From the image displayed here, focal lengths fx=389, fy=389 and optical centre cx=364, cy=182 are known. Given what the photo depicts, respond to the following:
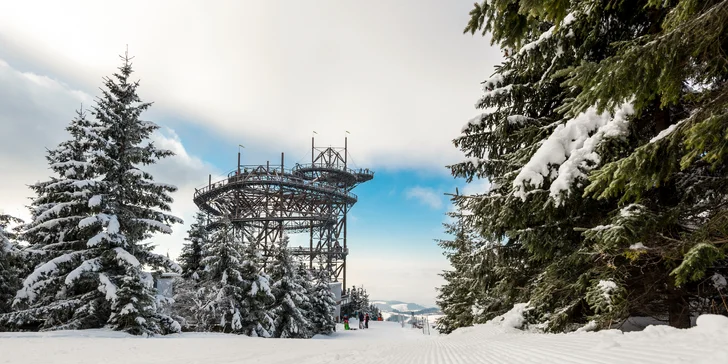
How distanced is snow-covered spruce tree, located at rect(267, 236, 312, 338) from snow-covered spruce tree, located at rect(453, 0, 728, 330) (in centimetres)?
1531

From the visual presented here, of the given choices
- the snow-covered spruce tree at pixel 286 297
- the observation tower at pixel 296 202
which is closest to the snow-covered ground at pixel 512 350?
the snow-covered spruce tree at pixel 286 297

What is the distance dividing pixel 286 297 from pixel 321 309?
590 centimetres

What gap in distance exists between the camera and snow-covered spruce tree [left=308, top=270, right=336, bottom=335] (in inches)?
1018

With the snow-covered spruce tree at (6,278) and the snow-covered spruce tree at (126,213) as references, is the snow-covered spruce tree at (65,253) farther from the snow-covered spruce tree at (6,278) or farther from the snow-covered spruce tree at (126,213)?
the snow-covered spruce tree at (6,278)

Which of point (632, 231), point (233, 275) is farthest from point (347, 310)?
point (632, 231)

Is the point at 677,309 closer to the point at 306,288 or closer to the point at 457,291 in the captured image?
the point at 457,291

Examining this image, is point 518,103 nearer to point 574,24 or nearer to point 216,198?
point 574,24

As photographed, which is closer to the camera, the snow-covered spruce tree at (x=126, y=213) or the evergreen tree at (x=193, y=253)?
the snow-covered spruce tree at (x=126, y=213)

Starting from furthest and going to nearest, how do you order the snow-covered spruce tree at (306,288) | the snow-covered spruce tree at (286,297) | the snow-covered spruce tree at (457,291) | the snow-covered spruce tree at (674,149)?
the snow-covered spruce tree at (306,288)
the snow-covered spruce tree at (286,297)
the snow-covered spruce tree at (457,291)
the snow-covered spruce tree at (674,149)

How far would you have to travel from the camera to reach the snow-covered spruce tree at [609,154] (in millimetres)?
4039

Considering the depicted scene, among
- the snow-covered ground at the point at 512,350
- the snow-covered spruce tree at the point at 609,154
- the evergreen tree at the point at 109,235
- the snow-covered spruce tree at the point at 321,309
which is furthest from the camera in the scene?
the snow-covered spruce tree at the point at 321,309

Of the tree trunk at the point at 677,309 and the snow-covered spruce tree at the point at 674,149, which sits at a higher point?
the snow-covered spruce tree at the point at 674,149

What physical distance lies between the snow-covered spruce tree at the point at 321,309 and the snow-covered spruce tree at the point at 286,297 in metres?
2.12

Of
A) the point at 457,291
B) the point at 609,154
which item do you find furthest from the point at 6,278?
the point at 609,154
